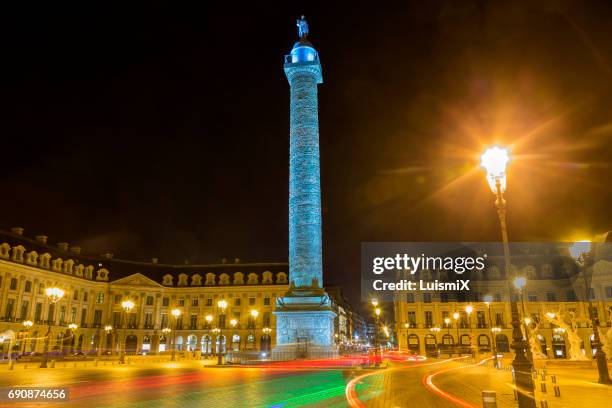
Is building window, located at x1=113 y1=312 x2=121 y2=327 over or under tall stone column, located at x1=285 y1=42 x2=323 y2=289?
under

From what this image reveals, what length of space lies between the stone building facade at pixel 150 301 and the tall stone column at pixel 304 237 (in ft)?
79.2

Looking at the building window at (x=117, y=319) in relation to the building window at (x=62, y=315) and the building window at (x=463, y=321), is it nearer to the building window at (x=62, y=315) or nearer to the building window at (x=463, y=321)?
the building window at (x=62, y=315)

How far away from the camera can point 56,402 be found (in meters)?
11.8

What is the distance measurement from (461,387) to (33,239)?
197 ft

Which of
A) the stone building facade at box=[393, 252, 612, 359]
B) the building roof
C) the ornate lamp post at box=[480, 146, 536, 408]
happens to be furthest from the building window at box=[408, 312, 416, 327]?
the ornate lamp post at box=[480, 146, 536, 408]

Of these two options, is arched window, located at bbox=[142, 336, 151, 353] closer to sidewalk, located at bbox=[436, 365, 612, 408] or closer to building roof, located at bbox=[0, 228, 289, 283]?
building roof, located at bbox=[0, 228, 289, 283]

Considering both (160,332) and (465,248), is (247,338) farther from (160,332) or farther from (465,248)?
(465,248)

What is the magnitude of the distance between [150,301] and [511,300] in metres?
66.8

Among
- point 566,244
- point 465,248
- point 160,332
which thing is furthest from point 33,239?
point 566,244

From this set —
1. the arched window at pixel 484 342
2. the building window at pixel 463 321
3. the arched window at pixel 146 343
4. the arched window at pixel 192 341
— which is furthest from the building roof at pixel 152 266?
the arched window at pixel 484 342

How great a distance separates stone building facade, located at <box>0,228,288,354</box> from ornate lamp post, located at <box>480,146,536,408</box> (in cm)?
5090

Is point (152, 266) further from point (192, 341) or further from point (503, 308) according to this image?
point (503, 308)

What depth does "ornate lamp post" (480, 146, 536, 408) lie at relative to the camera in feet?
28.2

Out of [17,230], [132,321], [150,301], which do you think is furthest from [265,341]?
[17,230]
